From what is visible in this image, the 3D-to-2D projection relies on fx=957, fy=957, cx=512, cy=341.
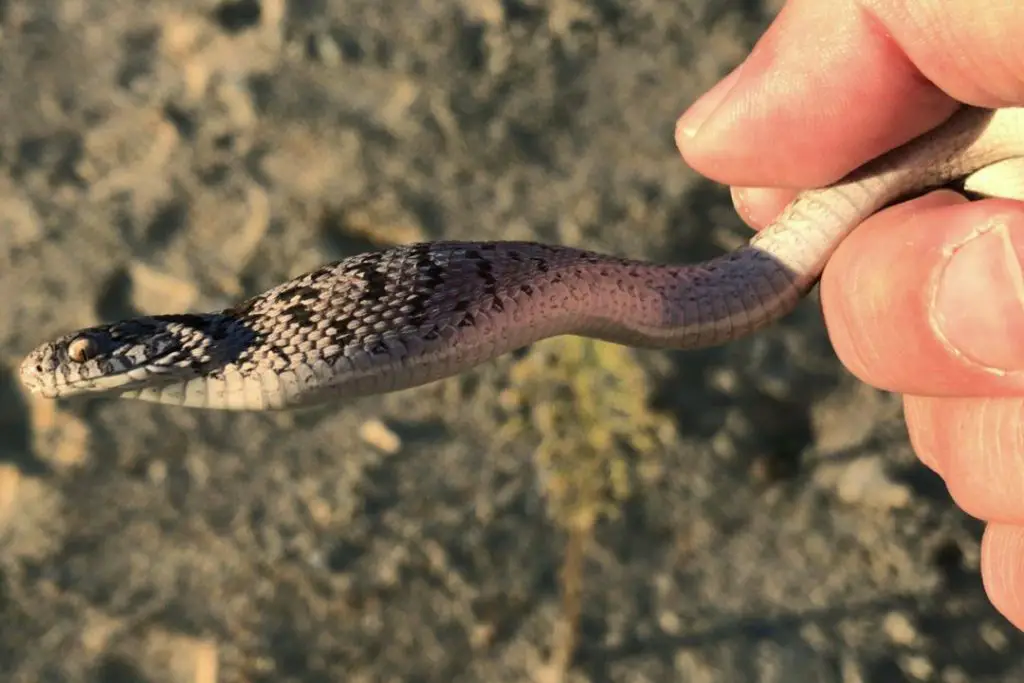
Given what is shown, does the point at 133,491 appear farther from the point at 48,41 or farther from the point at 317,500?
the point at 48,41

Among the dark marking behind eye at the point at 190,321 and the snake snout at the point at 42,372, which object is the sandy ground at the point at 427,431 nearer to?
the dark marking behind eye at the point at 190,321

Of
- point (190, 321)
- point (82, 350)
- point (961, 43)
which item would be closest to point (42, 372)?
point (82, 350)

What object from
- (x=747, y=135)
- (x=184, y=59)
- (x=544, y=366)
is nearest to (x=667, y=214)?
(x=544, y=366)

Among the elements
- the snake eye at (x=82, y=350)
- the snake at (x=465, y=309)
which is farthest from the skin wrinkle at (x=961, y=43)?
the snake eye at (x=82, y=350)

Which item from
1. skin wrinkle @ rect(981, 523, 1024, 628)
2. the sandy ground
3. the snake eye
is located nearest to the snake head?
the snake eye

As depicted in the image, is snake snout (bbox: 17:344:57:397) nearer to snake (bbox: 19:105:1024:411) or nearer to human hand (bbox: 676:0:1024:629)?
snake (bbox: 19:105:1024:411)

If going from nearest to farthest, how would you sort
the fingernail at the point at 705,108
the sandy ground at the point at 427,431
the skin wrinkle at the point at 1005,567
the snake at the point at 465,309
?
the snake at the point at 465,309, the skin wrinkle at the point at 1005,567, the fingernail at the point at 705,108, the sandy ground at the point at 427,431
